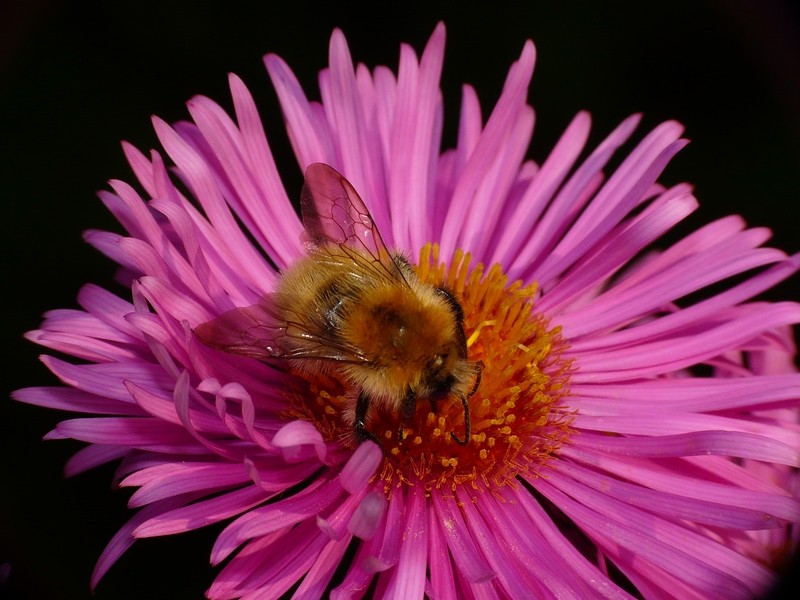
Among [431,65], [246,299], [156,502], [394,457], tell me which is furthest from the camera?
[431,65]

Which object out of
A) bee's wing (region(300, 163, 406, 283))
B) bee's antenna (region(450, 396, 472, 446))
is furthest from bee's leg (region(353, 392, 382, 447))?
bee's wing (region(300, 163, 406, 283))

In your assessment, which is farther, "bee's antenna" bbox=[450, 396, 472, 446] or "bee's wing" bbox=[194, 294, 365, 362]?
"bee's antenna" bbox=[450, 396, 472, 446]

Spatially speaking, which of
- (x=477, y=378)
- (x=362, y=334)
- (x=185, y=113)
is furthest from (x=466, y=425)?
(x=185, y=113)

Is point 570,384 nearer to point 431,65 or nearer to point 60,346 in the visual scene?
point 431,65

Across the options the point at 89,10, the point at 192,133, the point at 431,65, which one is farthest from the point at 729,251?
the point at 89,10

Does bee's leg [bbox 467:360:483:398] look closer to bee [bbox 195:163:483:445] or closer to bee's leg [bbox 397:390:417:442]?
bee [bbox 195:163:483:445]

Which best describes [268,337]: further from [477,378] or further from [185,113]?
[185,113]
